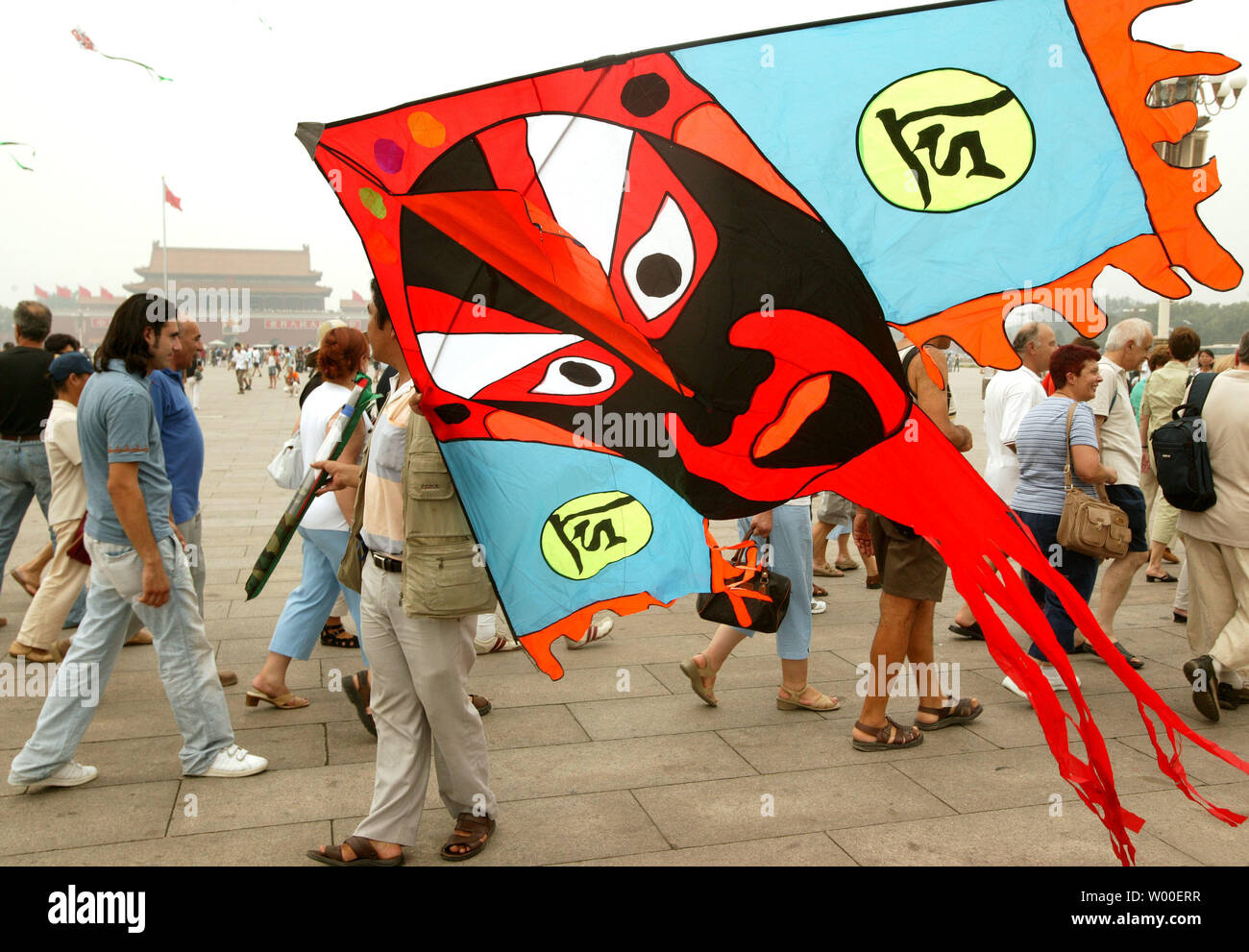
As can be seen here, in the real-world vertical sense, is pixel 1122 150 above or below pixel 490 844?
above

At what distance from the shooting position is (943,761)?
4340 mm

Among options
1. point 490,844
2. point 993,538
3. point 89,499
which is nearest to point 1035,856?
point 993,538

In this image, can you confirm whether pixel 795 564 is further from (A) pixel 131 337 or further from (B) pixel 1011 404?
(A) pixel 131 337

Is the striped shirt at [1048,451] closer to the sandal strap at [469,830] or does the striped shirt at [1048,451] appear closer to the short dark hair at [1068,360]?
the short dark hair at [1068,360]

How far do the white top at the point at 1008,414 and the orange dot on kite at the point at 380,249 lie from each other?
13.7 feet

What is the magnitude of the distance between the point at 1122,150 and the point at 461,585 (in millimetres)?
2183

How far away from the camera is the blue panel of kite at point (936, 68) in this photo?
2469 mm

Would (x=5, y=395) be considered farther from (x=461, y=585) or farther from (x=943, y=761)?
(x=943, y=761)

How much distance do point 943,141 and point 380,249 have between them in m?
1.49

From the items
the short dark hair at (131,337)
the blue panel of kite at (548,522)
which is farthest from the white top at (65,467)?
the blue panel of kite at (548,522)

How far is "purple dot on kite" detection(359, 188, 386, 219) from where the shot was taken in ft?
9.07

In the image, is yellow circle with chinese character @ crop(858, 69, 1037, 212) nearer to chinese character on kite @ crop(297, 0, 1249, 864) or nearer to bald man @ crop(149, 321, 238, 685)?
chinese character on kite @ crop(297, 0, 1249, 864)

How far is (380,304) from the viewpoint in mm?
3127

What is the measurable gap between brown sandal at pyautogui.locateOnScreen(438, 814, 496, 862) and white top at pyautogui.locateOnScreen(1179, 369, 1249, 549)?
3598 mm
